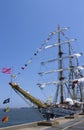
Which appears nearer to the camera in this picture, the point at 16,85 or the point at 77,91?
the point at 16,85

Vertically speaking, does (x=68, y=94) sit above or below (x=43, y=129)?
above

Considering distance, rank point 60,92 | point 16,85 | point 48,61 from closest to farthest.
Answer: point 16,85, point 60,92, point 48,61

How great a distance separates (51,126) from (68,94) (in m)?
57.0

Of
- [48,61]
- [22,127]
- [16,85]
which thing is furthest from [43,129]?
[48,61]

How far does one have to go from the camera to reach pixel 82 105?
270 ft

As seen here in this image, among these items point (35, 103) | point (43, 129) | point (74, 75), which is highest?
point (74, 75)

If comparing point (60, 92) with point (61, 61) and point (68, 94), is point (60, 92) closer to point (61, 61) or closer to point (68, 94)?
point (68, 94)

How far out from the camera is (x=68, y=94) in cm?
8425

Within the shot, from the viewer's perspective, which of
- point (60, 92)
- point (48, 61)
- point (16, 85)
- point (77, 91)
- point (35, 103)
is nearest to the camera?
point (16, 85)

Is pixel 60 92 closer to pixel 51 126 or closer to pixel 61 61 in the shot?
pixel 61 61

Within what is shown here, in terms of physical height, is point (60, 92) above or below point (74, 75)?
below

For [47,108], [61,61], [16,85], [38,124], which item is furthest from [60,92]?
[38,124]

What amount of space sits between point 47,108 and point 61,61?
24166 mm

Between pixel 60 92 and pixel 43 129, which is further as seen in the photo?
pixel 60 92
